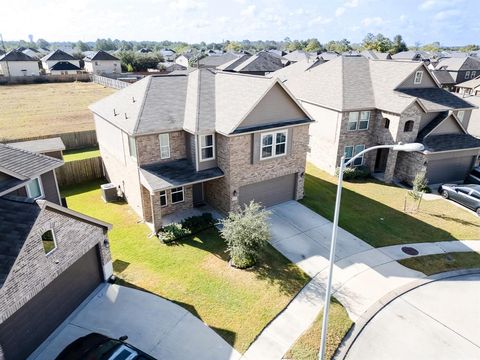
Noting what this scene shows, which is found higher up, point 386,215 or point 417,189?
point 417,189

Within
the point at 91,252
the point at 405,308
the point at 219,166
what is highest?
the point at 219,166

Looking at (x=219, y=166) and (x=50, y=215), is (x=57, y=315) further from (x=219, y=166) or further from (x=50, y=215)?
(x=219, y=166)

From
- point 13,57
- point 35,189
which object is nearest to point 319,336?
point 35,189

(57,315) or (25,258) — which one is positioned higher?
(25,258)

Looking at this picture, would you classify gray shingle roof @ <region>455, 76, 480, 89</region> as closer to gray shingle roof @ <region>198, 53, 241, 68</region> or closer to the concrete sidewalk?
gray shingle roof @ <region>198, 53, 241, 68</region>

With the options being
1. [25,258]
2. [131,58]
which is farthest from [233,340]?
[131,58]

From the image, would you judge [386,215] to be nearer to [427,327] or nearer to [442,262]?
[442,262]

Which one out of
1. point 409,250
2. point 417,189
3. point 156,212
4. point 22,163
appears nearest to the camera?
point 22,163
